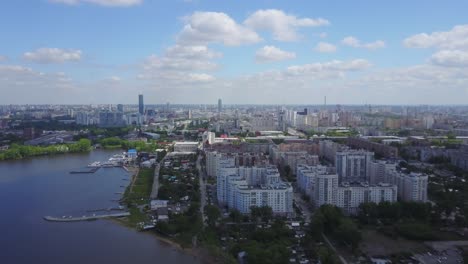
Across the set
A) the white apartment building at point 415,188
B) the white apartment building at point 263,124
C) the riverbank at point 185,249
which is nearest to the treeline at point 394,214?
the white apartment building at point 415,188

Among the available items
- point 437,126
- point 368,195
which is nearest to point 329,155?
point 368,195

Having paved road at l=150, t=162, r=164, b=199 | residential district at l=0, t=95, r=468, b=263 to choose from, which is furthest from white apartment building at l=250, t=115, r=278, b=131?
paved road at l=150, t=162, r=164, b=199

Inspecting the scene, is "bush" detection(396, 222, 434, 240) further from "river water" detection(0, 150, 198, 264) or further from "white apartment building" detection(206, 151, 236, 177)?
"white apartment building" detection(206, 151, 236, 177)

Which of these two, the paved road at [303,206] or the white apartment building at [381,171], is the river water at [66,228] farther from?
the white apartment building at [381,171]

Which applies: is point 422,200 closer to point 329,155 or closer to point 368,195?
point 368,195

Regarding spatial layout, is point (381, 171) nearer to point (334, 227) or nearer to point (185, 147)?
point (334, 227)

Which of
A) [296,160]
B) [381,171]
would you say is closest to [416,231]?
[381,171]
